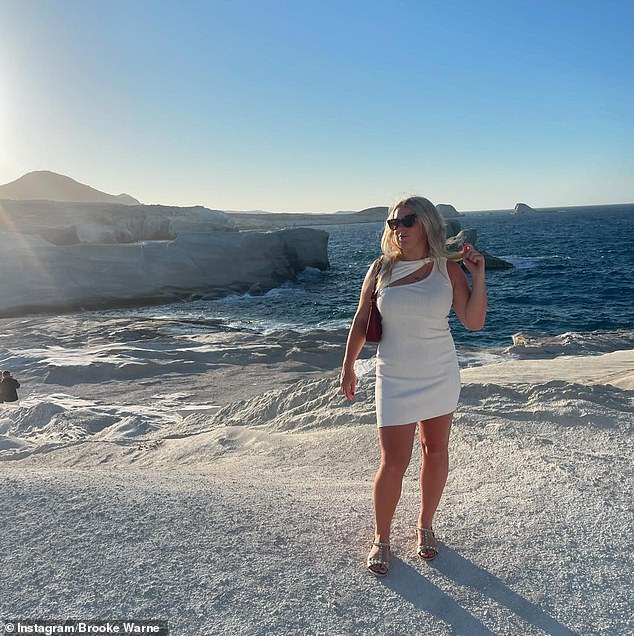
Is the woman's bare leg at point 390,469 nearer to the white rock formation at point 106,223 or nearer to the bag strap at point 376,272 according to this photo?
the bag strap at point 376,272

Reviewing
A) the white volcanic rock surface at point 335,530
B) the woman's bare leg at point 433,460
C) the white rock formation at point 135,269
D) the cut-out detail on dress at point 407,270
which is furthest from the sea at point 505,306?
the cut-out detail on dress at point 407,270

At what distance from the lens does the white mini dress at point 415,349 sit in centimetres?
258

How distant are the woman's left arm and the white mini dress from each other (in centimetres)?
7

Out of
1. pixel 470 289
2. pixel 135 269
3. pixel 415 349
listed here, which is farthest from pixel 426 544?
pixel 135 269

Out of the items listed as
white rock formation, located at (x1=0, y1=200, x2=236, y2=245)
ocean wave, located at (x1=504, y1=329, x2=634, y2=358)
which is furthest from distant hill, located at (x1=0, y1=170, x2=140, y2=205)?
ocean wave, located at (x1=504, y1=329, x2=634, y2=358)

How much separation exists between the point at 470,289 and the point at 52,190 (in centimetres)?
19515

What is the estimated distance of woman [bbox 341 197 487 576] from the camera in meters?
2.59

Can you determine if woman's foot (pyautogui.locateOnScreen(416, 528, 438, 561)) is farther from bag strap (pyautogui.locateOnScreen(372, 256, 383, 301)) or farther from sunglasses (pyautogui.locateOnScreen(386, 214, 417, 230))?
sunglasses (pyautogui.locateOnScreen(386, 214, 417, 230))

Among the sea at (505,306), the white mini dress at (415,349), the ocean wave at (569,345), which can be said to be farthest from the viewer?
the sea at (505,306)

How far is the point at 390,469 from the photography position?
8.70 ft

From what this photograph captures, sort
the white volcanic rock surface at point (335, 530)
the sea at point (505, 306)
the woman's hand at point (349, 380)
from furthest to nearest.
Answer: the sea at point (505, 306), the woman's hand at point (349, 380), the white volcanic rock surface at point (335, 530)

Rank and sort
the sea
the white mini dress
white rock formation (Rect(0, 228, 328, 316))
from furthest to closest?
white rock formation (Rect(0, 228, 328, 316)) → the sea → the white mini dress

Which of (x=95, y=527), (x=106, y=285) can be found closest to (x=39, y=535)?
(x=95, y=527)

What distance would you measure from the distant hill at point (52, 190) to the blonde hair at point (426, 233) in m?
175
